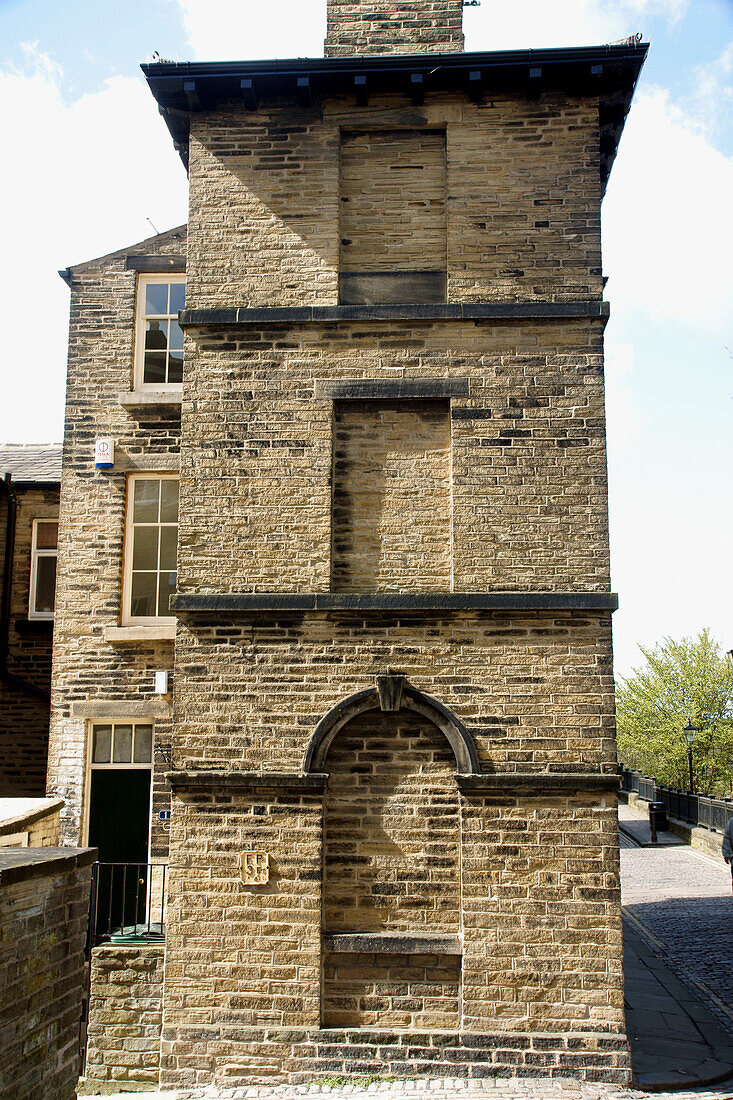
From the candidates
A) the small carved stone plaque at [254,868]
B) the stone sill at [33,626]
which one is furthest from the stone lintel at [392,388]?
the stone sill at [33,626]

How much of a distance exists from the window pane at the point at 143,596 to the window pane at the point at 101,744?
4.99ft

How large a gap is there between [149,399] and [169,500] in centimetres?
136

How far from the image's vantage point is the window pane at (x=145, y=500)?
1212 centimetres

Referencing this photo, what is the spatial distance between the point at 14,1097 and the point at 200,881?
12.5 feet

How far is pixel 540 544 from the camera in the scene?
30.9 ft

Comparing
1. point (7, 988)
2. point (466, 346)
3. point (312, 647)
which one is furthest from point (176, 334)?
point (7, 988)

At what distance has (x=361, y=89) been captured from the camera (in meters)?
10.1

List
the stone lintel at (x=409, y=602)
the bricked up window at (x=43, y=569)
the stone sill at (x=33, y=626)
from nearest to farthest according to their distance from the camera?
1. the stone lintel at (x=409, y=602)
2. the stone sill at (x=33, y=626)
3. the bricked up window at (x=43, y=569)

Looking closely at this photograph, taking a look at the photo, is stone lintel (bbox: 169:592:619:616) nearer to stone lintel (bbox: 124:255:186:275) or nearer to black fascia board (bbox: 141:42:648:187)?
stone lintel (bbox: 124:255:186:275)

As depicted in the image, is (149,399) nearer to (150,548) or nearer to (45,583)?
(150,548)

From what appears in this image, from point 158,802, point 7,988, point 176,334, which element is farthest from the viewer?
point 176,334

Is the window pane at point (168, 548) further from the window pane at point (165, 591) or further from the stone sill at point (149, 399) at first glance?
the stone sill at point (149, 399)

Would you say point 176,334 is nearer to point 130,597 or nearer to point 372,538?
point 130,597

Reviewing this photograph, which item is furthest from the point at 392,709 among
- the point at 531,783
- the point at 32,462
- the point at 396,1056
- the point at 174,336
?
the point at 32,462
